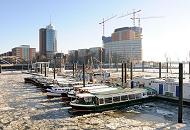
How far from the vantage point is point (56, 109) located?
47469mm

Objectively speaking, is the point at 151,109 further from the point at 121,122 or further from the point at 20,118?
the point at 20,118

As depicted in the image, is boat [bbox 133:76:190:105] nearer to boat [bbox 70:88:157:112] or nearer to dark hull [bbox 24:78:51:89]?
boat [bbox 70:88:157:112]

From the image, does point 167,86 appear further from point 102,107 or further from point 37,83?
point 37,83

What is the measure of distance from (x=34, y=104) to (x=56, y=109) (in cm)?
704

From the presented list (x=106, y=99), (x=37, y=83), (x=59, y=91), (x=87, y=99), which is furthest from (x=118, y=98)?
(x=37, y=83)

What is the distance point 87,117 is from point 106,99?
277 inches

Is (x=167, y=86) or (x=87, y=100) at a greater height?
(x=167, y=86)

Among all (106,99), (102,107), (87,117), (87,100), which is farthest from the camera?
(106,99)

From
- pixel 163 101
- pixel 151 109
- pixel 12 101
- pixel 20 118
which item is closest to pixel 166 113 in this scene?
pixel 151 109

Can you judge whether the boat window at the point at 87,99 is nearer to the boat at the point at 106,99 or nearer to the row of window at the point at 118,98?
the boat at the point at 106,99

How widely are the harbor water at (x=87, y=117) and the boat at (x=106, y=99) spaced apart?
1267mm

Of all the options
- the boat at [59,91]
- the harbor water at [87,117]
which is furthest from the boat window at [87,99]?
the boat at [59,91]

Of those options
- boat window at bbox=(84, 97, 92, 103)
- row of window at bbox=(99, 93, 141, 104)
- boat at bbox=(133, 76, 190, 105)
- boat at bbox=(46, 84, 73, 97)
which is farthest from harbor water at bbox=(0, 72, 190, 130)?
boat at bbox=(46, 84, 73, 97)

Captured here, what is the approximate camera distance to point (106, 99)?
4797 cm
